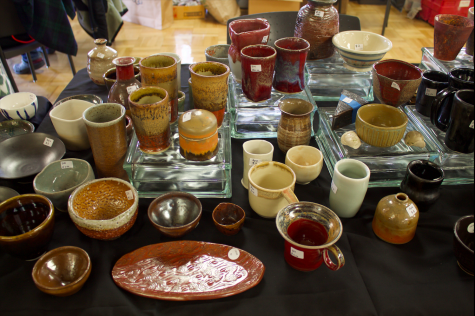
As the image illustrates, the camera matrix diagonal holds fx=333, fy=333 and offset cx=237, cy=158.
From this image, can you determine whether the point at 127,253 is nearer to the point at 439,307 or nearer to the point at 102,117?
the point at 102,117

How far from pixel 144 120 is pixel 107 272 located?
1.56ft

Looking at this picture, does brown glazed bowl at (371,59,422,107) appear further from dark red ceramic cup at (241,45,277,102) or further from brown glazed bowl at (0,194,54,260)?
A: brown glazed bowl at (0,194,54,260)

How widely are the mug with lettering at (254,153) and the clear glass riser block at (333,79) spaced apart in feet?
1.89

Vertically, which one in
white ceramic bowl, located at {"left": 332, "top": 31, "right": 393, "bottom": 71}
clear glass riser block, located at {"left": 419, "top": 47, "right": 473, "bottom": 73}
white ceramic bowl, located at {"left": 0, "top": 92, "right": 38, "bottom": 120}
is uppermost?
white ceramic bowl, located at {"left": 332, "top": 31, "right": 393, "bottom": 71}

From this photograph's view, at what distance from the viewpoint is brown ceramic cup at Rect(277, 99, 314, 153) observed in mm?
1296

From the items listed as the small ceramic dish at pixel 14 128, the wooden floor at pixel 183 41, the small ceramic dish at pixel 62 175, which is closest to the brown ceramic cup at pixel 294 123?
the small ceramic dish at pixel 62 175

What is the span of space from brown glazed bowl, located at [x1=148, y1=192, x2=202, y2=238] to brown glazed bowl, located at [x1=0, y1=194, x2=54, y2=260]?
299 mm

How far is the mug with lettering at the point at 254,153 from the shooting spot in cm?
119

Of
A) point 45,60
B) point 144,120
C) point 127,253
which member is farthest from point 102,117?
point 45,60

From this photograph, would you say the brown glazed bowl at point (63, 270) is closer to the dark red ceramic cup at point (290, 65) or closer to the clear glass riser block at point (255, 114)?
the clear glass riser block at point (255, 114)

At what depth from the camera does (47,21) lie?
2.20m

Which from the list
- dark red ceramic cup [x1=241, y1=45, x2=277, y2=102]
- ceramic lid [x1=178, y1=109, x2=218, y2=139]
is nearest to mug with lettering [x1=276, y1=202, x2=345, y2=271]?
ceramic lid [x1=178, y1=109, x2=218, y2=139]

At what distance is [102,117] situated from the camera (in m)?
1.20

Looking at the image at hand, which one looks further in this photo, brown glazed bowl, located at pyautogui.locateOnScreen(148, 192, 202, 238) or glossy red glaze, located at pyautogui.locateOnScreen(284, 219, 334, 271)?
brown glazed bowl, located at pyautogui.locateOnScreen(148, 192, 202, 238)
